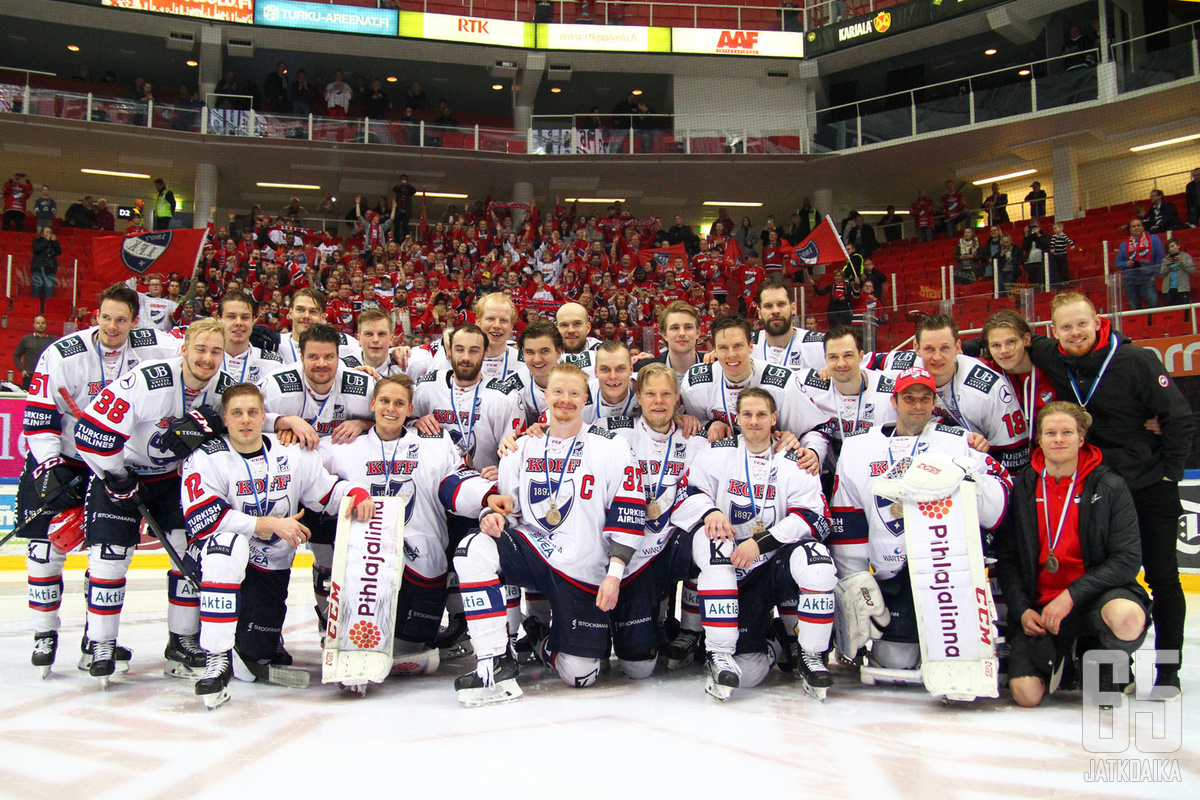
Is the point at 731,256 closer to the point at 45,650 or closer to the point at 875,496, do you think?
the point at 875,496

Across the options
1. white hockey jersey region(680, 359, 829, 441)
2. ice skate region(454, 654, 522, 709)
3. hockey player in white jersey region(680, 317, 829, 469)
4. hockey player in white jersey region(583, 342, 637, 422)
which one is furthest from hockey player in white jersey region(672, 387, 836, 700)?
ice skate region(454, 654, 522, 709)

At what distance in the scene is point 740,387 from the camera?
17.4ft

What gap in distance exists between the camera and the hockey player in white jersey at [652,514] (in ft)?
15.6

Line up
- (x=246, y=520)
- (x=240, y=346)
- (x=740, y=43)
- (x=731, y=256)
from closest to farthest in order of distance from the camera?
(x=246, y=520)
(x=240, y=346)
(x=731, y=256)
(x=740, y=43)

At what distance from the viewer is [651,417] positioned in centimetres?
502

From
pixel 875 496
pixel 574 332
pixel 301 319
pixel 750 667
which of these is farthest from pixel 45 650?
pixel 875 496

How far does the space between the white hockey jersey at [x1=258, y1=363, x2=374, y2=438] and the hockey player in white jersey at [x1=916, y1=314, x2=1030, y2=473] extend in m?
3.15

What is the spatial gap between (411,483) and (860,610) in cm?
239

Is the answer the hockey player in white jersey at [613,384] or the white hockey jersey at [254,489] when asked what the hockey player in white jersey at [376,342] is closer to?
the white hockey jersey at [254,489]

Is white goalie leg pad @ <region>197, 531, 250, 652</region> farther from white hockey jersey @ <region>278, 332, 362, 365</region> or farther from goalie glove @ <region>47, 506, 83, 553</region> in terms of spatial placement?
white hockey jersey @ <region>278, 332, 362, 365</region>

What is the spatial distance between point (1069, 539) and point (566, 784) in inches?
104

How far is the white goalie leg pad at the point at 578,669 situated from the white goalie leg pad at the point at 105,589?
225cm

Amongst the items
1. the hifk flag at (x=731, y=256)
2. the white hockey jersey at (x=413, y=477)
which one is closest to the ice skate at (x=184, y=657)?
the white hockey jersey at (x=413, y=477)

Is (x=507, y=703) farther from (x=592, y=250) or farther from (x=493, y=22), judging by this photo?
(x=493, y=22)
